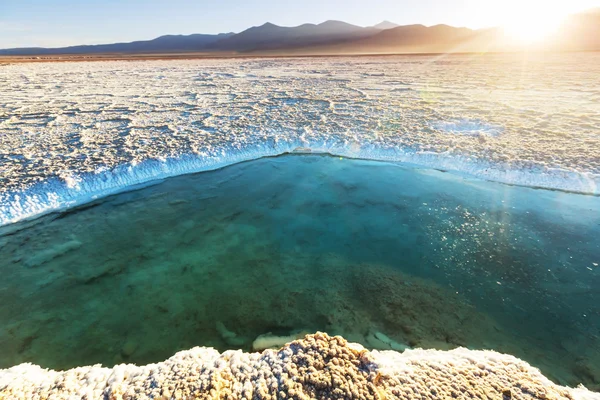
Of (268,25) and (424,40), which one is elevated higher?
(268,25)

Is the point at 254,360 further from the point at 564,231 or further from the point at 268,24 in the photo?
the point at 268,24

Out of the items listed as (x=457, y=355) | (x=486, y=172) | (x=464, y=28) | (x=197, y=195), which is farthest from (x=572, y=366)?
(x=464, y=28)

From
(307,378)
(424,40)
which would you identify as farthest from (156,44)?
(307,378)

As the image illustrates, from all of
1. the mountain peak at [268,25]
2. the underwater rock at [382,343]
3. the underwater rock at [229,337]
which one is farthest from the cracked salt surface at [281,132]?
the mountain peak at [268,25]

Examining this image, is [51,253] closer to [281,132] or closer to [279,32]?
[281,132]

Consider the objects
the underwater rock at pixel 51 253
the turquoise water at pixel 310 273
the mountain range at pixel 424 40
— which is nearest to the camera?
the turquoise water at pixel 310 273

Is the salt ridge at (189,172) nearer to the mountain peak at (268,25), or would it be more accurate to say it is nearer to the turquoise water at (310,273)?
the turquoise water at (310,273)

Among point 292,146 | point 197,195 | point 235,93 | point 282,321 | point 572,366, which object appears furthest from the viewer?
point 235,93
